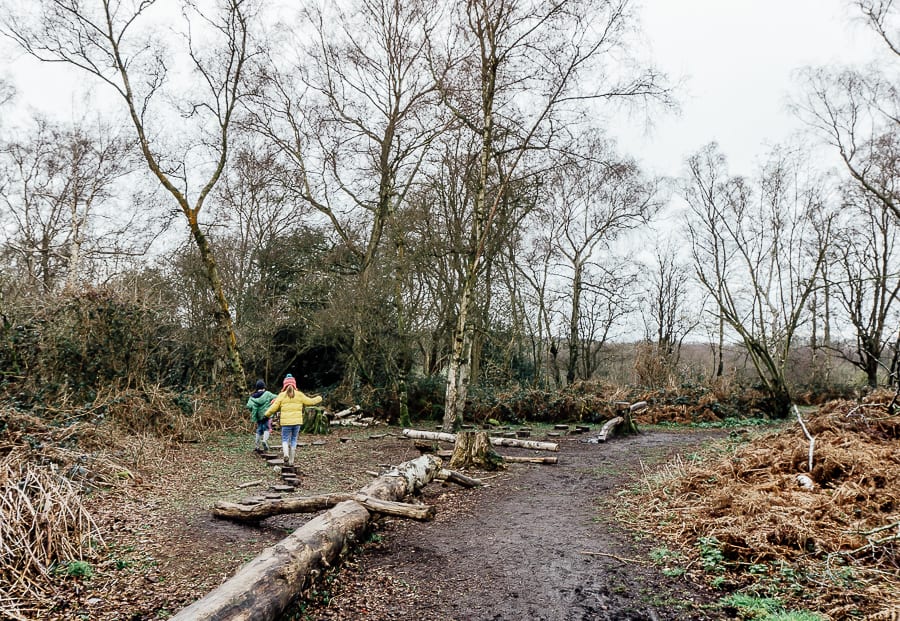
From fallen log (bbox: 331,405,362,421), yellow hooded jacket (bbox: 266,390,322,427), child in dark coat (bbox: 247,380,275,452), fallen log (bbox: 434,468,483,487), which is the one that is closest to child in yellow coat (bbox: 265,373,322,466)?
yellow hooded jacket (bbox: 266,390,322,427)

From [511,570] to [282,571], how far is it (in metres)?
2.00

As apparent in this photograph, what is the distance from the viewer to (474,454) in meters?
9.70

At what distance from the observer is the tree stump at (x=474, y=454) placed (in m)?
9.65

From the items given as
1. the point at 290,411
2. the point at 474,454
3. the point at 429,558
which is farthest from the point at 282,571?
the point at 474,454

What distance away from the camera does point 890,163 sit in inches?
709

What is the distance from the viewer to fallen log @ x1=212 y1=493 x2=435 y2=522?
5.84 meters

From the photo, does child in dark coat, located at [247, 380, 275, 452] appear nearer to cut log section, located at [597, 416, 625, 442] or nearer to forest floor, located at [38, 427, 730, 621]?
forest floor, located at [38, 427, 730, 621]

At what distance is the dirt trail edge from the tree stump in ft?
5.72

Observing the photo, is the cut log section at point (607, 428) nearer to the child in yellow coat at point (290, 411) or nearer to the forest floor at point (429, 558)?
the forest floor at point (429, 558)

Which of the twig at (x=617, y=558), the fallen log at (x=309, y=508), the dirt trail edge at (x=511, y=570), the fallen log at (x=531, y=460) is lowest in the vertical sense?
the fallen log at (x=531, y=460)

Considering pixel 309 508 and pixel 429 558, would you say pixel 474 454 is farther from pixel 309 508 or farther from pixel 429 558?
pixel 429 558

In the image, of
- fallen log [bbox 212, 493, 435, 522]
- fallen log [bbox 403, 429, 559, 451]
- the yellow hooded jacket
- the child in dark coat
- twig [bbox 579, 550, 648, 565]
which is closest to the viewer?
twig [bbox 579, 550, 648, 565]

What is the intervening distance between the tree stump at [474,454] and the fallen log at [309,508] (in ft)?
12.2

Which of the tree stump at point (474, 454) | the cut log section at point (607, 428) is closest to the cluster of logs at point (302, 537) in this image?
the tree stump at point (474, 454)
